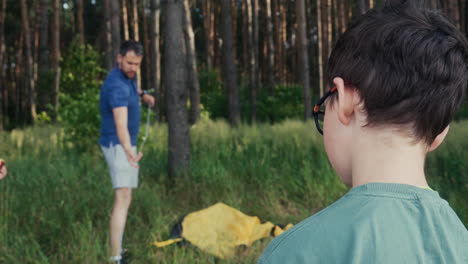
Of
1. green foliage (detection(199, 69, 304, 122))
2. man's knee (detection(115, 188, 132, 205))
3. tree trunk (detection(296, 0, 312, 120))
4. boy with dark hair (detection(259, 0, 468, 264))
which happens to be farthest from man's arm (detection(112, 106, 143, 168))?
green foliage (detection(199, 69, 304, 122))

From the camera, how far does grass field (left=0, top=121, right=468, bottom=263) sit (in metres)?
4.70

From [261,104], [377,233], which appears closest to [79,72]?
[261,104]

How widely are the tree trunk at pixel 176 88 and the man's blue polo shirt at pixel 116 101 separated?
214 cm

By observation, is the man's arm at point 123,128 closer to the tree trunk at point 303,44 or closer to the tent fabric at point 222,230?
the tent fabric at point 222,230

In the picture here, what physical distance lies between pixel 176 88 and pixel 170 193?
4.40ft

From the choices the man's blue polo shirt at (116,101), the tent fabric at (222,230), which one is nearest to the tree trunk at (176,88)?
the tent fabric at (222,230)

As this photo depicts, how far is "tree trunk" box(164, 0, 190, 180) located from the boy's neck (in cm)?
575

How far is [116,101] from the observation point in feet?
13.8

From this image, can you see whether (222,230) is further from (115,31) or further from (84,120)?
(115,31)

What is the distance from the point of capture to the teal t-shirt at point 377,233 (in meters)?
0.85

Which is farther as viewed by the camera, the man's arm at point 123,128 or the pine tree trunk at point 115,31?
the pine tree trunk at point 115,31

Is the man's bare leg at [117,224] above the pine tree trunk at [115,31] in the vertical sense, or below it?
below

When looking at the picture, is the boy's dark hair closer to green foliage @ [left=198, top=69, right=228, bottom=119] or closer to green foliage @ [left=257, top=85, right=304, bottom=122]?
green foliage @ [left=257, top=85, right=304, bottom=122]

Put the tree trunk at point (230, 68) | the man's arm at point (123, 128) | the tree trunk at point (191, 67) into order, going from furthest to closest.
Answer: the tree trunk at point (230, 68) < the tree trunk at point (191, 67) < the man's arm at point (123, 128)
